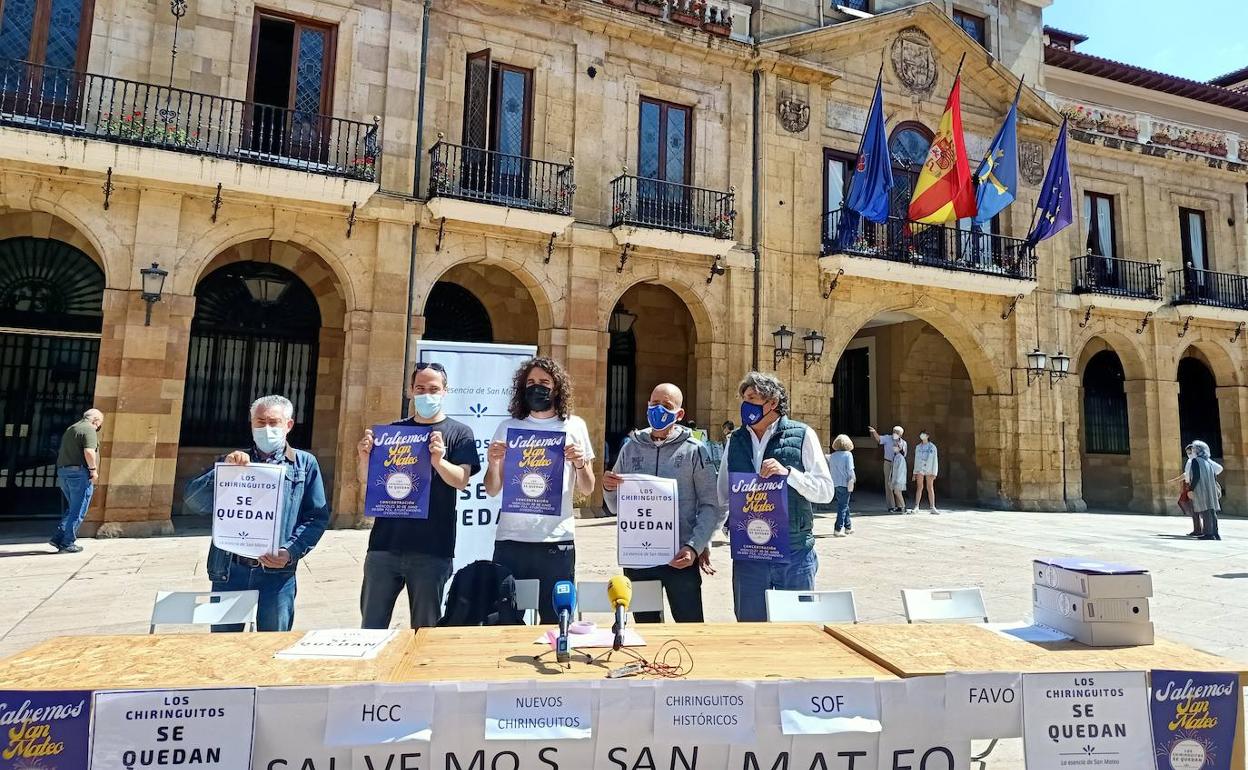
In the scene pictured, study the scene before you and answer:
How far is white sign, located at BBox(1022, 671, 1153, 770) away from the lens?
7.80ft

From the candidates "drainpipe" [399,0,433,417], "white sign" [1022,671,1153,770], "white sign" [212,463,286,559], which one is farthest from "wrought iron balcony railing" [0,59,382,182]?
"white sign" [1022,671,1153,770]

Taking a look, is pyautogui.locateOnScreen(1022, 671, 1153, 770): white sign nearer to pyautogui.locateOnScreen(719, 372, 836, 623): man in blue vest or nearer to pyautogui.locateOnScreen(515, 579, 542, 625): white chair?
pyautogui.locateOnScreen(719, 372, 836, 623): man in blue vest

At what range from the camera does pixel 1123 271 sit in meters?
16.5

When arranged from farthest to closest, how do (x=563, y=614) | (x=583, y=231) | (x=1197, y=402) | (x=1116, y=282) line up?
(x=1197, y=402) → (x=1116, y=282) → (x=583, y=231) → (x=563, y=614)

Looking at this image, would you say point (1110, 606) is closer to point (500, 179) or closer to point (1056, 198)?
point (500, 179)

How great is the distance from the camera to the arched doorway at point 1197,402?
18594 millimetres

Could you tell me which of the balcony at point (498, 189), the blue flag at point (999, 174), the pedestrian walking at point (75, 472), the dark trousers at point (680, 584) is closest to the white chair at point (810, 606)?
the dark trousers at point (680, 584)

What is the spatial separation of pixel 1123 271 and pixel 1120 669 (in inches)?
694

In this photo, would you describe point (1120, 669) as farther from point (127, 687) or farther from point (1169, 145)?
point (1169, 145)

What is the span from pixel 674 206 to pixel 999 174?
6.34 m

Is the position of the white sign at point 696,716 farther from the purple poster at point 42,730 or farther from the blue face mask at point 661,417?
the blue face mask at point 661,417

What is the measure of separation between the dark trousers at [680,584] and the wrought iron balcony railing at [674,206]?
885 cm

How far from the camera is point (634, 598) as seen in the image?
11.9 feet

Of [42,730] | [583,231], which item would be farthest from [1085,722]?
[583,231]
